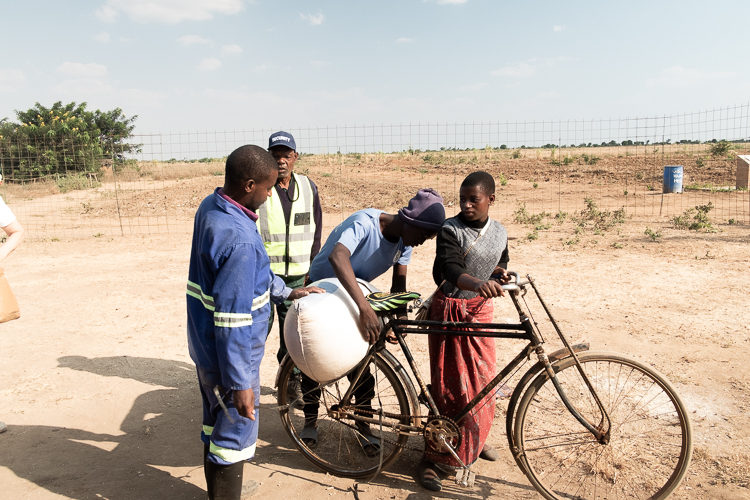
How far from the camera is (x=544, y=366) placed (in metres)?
2.55

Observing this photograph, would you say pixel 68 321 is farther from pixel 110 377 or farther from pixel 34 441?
pixel 34 441

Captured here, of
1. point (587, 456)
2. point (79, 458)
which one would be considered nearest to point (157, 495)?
point (79, 458)

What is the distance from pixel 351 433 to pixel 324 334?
125 centimetres

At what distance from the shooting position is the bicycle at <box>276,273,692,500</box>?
2532mm

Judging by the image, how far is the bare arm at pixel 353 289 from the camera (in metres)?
2.62

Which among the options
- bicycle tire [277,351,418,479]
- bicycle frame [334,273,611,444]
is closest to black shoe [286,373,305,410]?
bicycle tire [277,351,418,479]

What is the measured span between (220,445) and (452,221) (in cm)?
160

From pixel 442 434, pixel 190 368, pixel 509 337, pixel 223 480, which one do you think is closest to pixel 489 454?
pixel 442 434

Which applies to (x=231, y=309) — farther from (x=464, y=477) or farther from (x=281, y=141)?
(x=281, y=141)

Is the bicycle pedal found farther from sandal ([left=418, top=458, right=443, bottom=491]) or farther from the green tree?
the green tree

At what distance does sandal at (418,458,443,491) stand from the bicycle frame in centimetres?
29

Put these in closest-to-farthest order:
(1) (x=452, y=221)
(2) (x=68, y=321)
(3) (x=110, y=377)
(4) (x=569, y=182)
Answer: (1) (x=452, y=221) < (3) (x=110, y=377) < (2) (x=68, y=321) < (4) (x=569, y=182)

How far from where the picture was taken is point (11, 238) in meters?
3.28

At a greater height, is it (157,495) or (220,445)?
(220,445)
